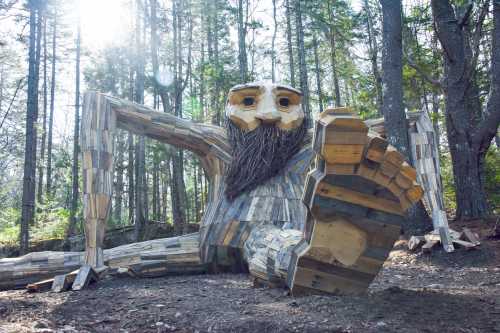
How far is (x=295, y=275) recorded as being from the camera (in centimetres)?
197

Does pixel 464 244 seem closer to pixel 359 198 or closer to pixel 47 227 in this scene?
pixel 359 198

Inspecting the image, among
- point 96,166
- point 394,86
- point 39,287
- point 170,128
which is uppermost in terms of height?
point 394,86

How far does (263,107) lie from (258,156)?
0.40m

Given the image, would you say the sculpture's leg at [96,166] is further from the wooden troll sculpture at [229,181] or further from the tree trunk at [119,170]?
the tree trunk at [119,170]

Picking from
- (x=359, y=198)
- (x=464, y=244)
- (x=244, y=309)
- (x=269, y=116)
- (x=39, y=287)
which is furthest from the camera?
(x=464, y=244)

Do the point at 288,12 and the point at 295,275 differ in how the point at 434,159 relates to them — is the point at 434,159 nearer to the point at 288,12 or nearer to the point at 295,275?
the point at 295,275

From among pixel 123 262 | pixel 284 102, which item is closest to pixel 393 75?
pixel 284 102

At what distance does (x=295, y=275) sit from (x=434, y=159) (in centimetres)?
209

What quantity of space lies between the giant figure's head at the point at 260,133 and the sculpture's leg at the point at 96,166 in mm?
965

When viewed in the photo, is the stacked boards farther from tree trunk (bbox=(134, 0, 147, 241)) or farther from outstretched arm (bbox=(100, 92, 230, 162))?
tree trunk (bbox=(134, 0, 147, 241))

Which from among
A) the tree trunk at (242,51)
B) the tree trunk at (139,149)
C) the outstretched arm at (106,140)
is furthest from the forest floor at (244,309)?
the tree trunk at (242,51)

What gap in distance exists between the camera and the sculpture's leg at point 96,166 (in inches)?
126

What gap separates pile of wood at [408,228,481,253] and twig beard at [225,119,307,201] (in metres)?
1.33

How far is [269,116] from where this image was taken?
11.1 feet
